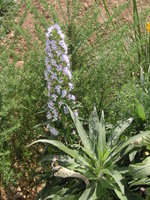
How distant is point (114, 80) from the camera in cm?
294

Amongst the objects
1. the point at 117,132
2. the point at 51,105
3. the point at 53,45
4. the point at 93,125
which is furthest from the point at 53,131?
the point at 53,45

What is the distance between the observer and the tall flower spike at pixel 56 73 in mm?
2164

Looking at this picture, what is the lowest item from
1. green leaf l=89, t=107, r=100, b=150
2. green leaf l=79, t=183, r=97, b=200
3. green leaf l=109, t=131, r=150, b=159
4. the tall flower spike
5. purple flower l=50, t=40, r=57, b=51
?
green leaf l=79, t=183, r=97, b=200

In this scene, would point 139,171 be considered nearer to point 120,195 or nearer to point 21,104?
point 120,195

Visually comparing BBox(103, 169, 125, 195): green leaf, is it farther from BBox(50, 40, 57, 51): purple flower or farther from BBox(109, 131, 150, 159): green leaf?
BBox(50, 40, 57, 51): purple flower

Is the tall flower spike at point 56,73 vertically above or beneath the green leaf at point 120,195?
above

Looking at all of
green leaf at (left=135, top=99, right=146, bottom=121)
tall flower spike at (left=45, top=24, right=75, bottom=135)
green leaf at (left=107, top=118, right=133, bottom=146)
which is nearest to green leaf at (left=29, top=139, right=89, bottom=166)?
tall flower spike at (left=45, top=24, right=75, bottom=135)

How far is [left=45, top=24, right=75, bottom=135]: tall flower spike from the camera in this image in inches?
85.2

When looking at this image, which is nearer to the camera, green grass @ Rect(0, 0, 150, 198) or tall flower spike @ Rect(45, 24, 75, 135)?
tall flower spike @ Rect(45, 24, 75, 135)

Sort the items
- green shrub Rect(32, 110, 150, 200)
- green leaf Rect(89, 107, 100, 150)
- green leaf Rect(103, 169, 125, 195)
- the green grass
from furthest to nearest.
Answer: the green grass
green leaf Rect(89, 107, 100, 150)
green shrub Rect(32, 110, 150, 200)
green leaf Rect(103, 169, 125, 195)

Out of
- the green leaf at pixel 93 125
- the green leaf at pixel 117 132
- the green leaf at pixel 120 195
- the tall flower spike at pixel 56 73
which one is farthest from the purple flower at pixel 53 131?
the green leaf at pixel 120 195

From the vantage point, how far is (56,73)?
7.26 feet

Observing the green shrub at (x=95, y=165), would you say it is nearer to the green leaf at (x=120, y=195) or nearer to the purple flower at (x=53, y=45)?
the green leaf at (x=120, y=195)

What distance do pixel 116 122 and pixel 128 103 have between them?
19 centimetres
